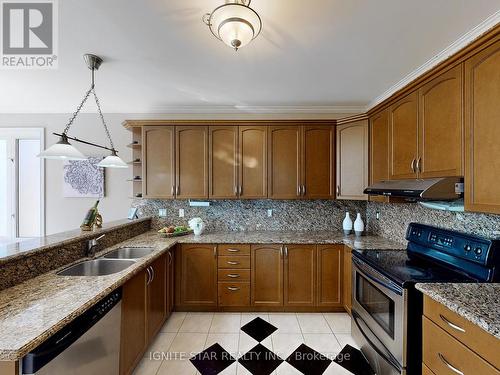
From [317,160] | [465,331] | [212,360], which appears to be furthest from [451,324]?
[317,160]

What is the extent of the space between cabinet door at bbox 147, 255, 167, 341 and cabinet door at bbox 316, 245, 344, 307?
1.70 meters

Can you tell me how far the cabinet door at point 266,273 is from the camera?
2.71 m

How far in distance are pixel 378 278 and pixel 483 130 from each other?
3.84 ft

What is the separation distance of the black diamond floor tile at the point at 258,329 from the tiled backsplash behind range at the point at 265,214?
1.16 m

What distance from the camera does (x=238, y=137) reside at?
301 centimetres

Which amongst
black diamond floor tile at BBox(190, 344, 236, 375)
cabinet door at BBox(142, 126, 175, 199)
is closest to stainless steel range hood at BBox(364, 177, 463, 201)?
black diamond floor tile at BBox(190, 344, 236, 375)

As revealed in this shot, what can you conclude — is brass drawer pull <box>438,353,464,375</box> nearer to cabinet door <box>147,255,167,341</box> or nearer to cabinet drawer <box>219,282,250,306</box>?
cabinet drawer <box>219,282,250,306</box>

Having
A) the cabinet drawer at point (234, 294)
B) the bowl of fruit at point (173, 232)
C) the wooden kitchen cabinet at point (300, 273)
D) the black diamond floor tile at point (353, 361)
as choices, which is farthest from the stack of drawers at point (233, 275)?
the black diamond floor tile at point (353, 361)

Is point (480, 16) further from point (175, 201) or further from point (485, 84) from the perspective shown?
point (175, 201)

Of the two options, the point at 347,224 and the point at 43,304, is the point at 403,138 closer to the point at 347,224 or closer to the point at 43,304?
the point at 347,224

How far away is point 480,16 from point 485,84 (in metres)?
0.60

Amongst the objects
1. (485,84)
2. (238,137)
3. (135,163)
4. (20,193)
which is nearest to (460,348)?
(485,84)

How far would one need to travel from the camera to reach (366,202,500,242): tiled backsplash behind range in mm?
1687

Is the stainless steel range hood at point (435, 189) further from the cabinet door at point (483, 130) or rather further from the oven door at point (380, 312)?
the oven door at point (380, 312)
